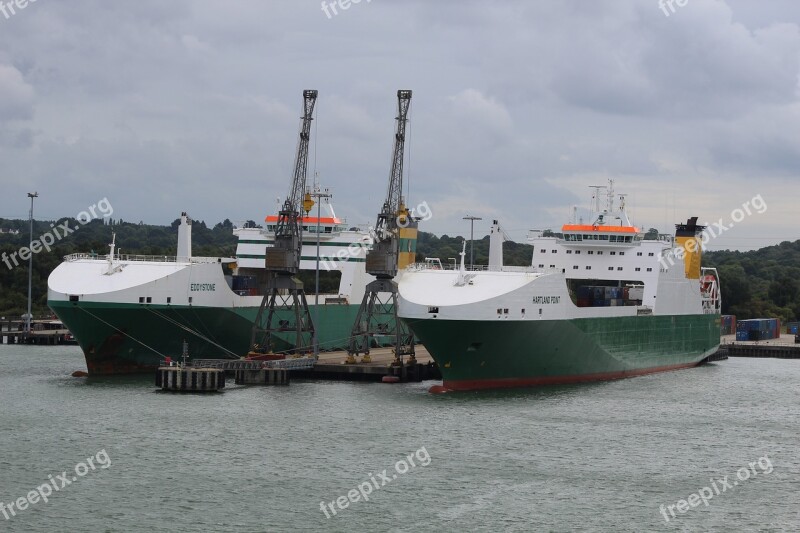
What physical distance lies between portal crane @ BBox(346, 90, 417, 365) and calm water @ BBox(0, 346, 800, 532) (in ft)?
15.8

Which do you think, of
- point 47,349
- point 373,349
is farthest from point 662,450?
point 47,349

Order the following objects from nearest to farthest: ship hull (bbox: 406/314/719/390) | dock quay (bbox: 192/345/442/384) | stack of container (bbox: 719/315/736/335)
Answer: ship hull (bbox: 406/314/719/390), dock quay (bbox: 192/345/442/384), stack of container (bbox: 719/315/736/335)

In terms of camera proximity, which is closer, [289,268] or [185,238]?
[289,268]

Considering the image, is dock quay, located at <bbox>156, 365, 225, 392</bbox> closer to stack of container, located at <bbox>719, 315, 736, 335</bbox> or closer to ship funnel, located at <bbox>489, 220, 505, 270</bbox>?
ship funnel, located at <bbox>489, 220, 505, 270</bbox>

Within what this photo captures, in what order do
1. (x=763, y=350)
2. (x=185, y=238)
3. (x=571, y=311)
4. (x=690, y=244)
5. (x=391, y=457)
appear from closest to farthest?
(x=391, y=457)
(x=571, y=311)
(x=185, y=238)
(x=690, y=244)
(x=763, y=350)

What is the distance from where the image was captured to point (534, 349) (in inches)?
1955

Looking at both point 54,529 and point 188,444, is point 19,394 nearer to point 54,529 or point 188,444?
point 188,444

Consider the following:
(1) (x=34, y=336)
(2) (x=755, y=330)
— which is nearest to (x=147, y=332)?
(1) (x=34, y=336)

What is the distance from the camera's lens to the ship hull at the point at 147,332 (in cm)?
5275

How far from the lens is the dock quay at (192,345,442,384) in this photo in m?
51.4

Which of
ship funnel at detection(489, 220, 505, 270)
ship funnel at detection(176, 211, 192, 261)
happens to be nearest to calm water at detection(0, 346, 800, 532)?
ship funnel at detection(489, 220, 505, 270)

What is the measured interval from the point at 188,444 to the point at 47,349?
38744 mm

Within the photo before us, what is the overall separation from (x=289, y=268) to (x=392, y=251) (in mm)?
4728

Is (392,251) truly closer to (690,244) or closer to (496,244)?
(496,244)
